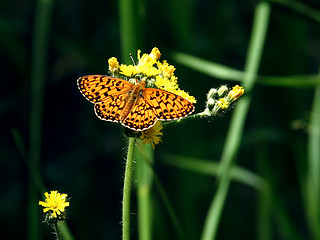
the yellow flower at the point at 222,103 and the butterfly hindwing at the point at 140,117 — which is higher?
the yellow flower at the point at 222,103

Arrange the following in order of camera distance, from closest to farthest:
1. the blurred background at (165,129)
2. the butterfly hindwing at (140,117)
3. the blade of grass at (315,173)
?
the butterfly hindwing at (140,117), the blade of grass at (315,173), the blurred background at (165,129)

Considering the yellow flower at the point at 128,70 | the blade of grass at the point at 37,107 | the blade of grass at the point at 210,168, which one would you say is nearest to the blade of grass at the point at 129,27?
the yellow flower at the point at 128,70

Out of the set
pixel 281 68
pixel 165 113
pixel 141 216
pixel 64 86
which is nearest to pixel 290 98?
pixel 281 68

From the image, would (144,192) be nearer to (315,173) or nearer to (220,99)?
(220,99)

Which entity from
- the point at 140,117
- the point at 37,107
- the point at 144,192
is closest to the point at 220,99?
the point at 140,117

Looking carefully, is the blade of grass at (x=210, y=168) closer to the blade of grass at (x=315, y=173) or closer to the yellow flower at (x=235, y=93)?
the blade of grass at (x=315, y=173)

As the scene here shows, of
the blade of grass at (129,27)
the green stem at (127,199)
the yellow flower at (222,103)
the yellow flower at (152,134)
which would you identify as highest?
the blade of grass at (129,27)

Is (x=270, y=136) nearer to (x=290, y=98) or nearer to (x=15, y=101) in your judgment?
(x=290, y=98)
